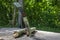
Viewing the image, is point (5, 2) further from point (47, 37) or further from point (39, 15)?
point (47, 37)

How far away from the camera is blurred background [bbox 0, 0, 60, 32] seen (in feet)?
43.6

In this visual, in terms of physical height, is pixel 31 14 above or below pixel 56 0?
below

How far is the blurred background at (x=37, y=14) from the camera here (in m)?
13.3

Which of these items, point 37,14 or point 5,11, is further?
point 5,11

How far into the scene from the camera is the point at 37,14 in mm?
14062

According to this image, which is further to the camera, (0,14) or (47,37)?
(0,14)

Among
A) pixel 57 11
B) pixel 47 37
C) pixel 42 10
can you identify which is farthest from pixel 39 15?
pixel 47 37

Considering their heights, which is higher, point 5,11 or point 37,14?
point 5,11

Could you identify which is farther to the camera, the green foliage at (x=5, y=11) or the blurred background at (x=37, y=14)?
the green foliage at (x=5, y=11)

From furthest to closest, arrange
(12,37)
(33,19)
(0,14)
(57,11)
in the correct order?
(0,14), (33,19), (57,11), (12,37)

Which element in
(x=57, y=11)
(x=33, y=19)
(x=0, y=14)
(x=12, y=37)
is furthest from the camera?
(x=0, y=14)

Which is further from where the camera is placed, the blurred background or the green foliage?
the green foliage

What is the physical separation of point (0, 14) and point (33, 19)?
2.86 m

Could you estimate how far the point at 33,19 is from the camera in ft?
46.6
